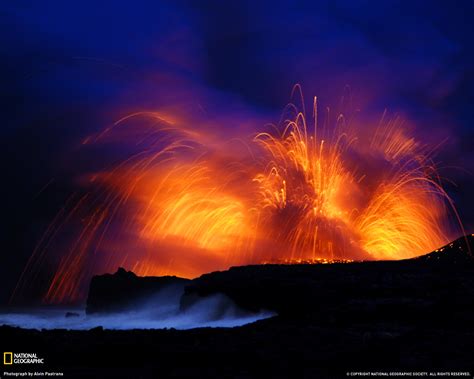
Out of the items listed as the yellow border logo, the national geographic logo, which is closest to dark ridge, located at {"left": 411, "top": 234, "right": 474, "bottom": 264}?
the national geographic logo

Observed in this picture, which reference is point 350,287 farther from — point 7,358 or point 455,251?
point 455,251

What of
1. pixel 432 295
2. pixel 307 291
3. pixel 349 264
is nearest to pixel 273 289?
pixel 307 291

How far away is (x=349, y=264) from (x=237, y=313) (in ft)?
40.5

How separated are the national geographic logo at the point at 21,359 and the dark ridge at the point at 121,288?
58.1 metres

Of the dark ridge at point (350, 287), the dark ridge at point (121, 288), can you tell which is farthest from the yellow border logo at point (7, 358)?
the dark ridge at point (121, 288)

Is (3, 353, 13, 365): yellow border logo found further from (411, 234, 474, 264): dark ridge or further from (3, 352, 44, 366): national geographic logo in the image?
(411, 234, 474, 264): dark ridge

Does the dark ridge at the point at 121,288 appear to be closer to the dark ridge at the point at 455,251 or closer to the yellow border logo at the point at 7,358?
the dark ridge at the point at 455,251

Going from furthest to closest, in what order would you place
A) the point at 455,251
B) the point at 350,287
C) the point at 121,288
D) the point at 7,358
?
the point at 121,288, the point at 455,251, the point at 350,287, the point at 7,358

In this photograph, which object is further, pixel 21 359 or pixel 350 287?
pixel 350 287

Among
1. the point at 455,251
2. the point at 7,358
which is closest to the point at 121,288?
the point at 455,251

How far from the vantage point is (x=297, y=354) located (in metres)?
19.1

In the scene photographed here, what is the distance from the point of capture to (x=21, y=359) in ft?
60.4

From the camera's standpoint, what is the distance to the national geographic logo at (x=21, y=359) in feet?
59.0

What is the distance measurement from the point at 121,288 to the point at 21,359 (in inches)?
2999
